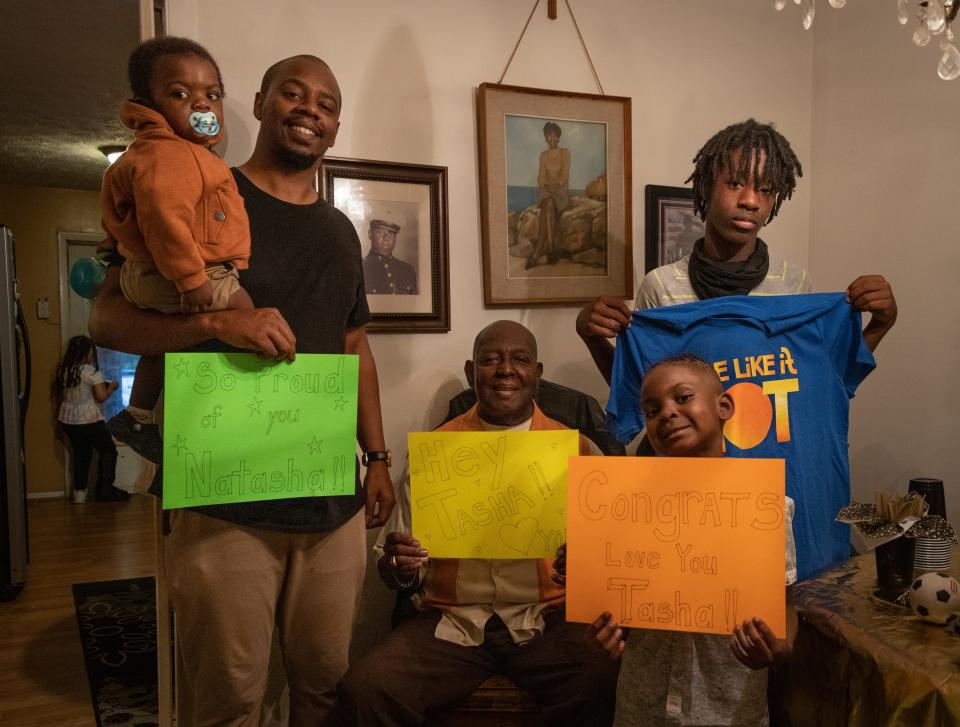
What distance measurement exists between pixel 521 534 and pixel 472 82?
1.52m

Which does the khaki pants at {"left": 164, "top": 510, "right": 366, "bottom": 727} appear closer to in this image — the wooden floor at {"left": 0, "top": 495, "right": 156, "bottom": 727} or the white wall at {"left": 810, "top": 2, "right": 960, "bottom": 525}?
the wooden floor at {"left": 0, "top": 495, "right": 156, "bottom": 727}

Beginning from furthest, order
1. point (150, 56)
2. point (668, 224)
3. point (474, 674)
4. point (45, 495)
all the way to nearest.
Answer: point (45, 495)
point (668, 224)
point (474, 674)
point (150, 56)

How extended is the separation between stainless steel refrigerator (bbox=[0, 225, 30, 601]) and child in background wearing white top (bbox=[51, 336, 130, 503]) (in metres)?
2.23

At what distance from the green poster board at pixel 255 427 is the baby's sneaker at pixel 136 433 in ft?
0.43

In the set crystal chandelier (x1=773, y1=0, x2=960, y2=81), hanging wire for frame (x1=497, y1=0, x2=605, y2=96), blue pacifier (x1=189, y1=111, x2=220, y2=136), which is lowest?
blue pacifier (x1=189, y1=111, x2=220, y2=136)

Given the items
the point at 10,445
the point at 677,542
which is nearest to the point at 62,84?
Result: the point at 10,445

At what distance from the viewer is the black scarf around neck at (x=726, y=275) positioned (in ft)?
5.45

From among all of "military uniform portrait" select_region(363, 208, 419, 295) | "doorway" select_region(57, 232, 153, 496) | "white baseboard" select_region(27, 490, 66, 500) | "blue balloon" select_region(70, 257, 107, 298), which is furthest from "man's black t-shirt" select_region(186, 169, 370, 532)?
"white baseboard" select_region(27, 490, 66, 500)

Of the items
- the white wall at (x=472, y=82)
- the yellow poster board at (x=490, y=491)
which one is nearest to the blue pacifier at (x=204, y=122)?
the yellow poster board at (x=490, y=491)

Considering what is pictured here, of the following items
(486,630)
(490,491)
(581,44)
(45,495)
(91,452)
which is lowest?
(45,495)

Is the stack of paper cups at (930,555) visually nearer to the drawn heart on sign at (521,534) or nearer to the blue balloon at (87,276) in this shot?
the drawn heart on sign at (521,534)

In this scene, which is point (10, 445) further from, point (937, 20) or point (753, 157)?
point (937, 20)

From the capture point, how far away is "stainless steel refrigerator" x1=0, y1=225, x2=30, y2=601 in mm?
3512

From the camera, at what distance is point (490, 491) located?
1.44 m
